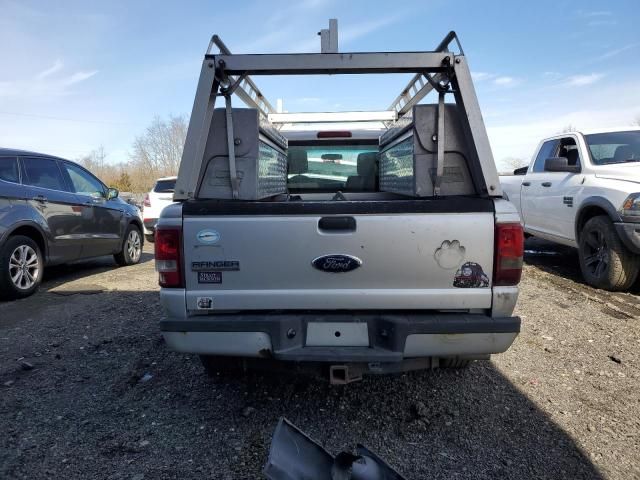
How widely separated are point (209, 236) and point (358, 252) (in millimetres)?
836

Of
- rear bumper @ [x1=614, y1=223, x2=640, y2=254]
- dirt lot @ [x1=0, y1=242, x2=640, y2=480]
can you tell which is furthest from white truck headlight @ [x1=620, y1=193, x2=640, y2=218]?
dirt lot @ [x1=0, y1=242, x2=640, y2=480]

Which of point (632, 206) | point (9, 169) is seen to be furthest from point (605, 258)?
point (9, 169)

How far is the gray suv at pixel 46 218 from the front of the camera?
17.6 feet

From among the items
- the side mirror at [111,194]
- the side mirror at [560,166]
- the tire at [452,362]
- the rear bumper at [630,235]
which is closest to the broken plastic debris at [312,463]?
the tire at [452,362]

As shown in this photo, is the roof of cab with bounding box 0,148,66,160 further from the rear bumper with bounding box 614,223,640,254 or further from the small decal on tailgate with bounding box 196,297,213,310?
the rear bumper with bounding box 614,223,640,254

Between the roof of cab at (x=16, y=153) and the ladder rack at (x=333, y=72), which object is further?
the roof of cab at (x=16, y=153)

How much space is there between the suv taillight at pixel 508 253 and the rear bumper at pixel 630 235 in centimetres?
351

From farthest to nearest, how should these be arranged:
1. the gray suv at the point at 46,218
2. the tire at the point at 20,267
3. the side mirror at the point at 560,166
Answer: the side mirror at the point at 560,166
the gray suv at the point at 46,218
the tire at the point at 20,267

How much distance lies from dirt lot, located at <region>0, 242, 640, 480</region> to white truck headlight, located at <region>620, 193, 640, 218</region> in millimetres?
1301

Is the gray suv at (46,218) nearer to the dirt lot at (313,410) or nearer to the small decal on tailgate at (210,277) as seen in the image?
the dirt lot at (313,410)

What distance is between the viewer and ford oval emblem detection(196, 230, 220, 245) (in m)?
2.46

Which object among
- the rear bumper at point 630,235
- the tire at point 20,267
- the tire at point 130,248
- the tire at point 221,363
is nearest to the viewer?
the tire at point 221,363

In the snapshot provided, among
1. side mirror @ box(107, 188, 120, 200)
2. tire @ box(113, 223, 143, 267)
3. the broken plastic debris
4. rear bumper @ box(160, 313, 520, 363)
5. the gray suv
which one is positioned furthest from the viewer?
tire @ box(113, 223, 143, 267)

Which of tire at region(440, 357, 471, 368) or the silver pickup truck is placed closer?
the silver pickup truck
